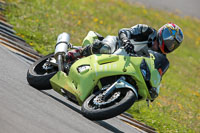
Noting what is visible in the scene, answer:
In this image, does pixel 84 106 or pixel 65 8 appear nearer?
pixel 84 106

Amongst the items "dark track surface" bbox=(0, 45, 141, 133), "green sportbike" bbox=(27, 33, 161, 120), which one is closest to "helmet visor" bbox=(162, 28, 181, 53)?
"green sportbike" bbox=(27, 33, 161, 120)

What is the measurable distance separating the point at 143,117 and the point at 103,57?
10.4ft

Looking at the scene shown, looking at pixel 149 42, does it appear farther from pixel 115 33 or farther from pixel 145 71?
pixel 115 33

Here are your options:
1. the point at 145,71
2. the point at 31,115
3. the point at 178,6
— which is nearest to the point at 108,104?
the point at 145,71

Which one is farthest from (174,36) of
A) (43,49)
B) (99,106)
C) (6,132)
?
(43,49)

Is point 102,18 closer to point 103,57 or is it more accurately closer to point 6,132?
point 103,57

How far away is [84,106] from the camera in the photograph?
20.4 feet

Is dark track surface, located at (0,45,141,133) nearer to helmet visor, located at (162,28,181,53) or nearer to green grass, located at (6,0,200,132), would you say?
helmet visor, located at (162,28,181,53)

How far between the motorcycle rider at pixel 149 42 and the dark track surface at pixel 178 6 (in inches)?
844

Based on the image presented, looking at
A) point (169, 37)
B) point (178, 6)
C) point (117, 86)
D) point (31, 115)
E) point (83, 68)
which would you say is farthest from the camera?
point (178, 6)

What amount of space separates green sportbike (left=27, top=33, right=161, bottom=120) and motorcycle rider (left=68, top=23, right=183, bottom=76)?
0.60 feet

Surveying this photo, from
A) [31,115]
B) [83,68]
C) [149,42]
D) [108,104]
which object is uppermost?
[31,115]

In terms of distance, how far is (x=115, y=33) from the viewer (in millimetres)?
18188

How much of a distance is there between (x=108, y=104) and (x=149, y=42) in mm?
1703
